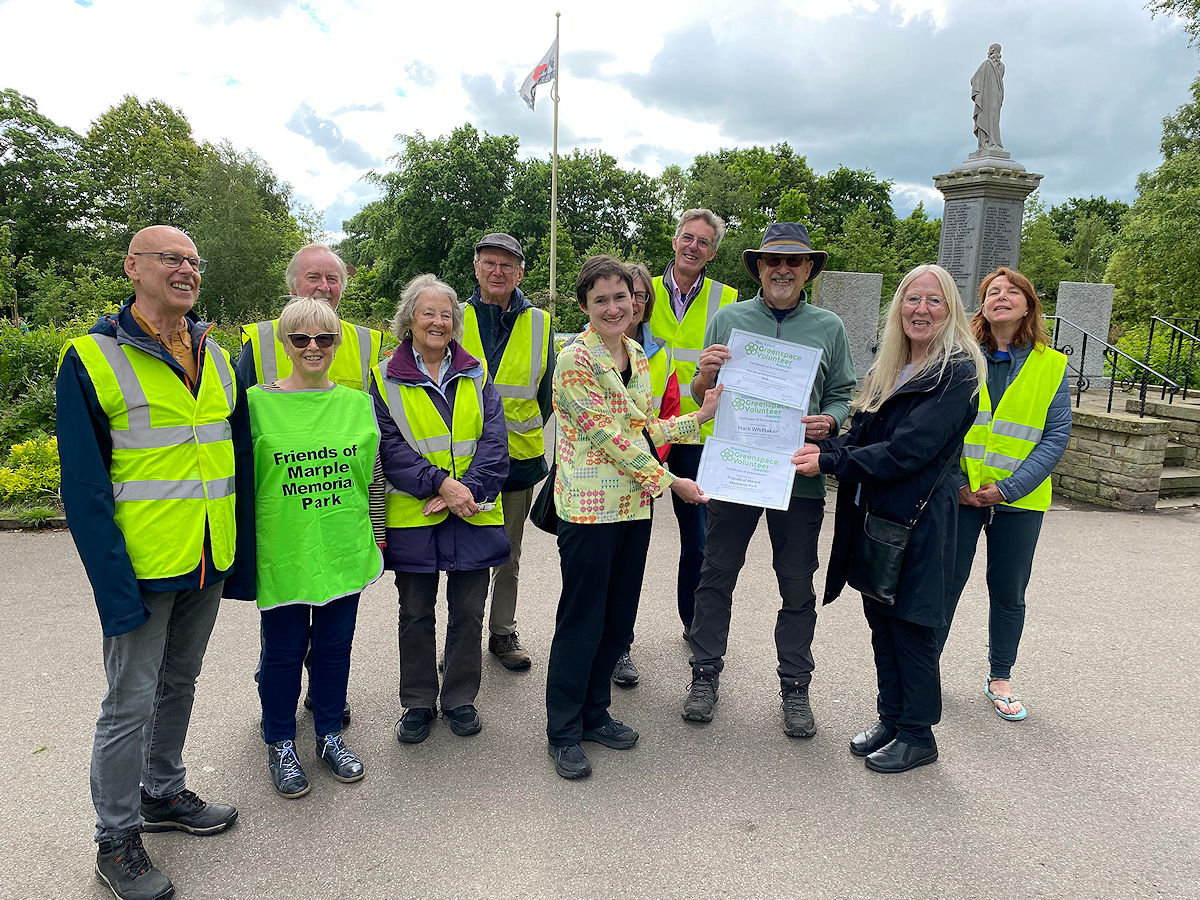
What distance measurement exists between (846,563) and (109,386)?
305cm

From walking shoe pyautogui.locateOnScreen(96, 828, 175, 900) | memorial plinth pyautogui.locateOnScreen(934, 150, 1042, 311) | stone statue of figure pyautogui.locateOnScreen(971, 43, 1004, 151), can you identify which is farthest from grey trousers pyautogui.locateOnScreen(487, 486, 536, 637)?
stone statue of figure pyautogui.locateOnScreen(971, 43, 1004, 151)

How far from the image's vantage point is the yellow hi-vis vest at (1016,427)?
12.0ft

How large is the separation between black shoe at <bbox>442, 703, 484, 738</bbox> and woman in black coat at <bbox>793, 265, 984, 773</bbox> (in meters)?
1.79

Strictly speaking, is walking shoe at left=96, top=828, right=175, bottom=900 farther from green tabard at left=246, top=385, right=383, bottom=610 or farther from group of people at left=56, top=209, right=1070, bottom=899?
green tabard at left=246, top=385, right=383, bottom=610

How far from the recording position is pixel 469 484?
131 inches

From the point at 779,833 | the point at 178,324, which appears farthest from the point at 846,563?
the point at 178,324

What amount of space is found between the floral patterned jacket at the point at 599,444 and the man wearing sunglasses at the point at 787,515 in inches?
23.1

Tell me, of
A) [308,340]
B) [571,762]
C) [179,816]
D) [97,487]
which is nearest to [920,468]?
[571,762]

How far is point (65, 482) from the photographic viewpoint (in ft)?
7.48

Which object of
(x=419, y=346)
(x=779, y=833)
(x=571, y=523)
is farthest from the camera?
(x=419, y=346)

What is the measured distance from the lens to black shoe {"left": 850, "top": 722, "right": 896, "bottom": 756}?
11.1 ft

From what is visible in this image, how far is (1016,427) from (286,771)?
3.77 meters

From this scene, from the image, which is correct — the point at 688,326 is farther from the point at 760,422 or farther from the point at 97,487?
the point at 97,487

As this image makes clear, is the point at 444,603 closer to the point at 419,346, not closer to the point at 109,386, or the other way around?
the point at 419,346
